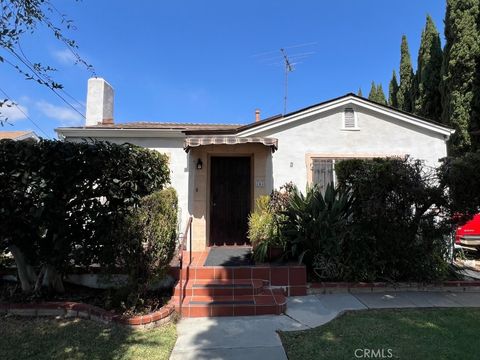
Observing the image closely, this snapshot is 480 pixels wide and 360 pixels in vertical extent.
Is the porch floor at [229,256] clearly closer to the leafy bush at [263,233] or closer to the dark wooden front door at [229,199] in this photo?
the leafy bush at [263,233]

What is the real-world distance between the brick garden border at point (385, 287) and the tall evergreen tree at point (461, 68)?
952cm

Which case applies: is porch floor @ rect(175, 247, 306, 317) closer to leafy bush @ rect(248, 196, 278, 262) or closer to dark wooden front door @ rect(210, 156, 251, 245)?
leafy bush @ rect(248, 196, 278, 262)

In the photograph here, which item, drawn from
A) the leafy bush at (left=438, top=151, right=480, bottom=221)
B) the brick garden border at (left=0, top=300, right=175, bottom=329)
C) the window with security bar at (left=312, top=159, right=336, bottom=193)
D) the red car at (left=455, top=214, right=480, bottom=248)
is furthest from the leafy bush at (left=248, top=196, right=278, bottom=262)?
the red car at (left=455, top=214, right=480, bottom=248)

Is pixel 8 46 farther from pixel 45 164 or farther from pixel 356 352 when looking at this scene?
pixel 356 352

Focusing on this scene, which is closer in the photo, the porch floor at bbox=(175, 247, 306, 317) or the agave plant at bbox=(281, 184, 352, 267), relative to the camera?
the porch floor at bbox=(175, 247, 306, 317)

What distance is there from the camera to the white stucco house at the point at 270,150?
921 centimetres

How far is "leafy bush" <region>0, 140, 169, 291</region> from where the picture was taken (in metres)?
5.03

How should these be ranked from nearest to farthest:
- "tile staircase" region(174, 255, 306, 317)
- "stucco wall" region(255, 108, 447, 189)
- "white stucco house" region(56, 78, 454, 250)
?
1. "tile staircase" region(174, 255, 306, 317)
2. "white stucco house" region(56, 78, 454, 250)
3. "stucco wall" region(255, 108, 447, 189)

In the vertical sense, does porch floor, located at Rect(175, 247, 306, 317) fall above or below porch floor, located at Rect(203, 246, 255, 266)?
below

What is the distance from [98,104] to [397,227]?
11.8 m

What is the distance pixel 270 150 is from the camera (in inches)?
364

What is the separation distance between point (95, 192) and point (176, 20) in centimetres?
852

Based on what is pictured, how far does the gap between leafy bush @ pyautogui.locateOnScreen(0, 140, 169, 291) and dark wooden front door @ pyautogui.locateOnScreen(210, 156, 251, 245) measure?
3.69 m

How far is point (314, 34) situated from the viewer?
14.6m
